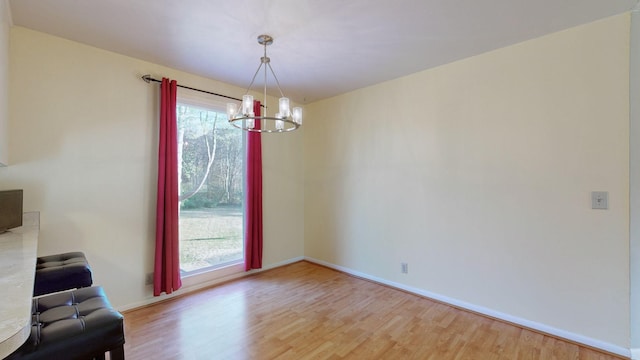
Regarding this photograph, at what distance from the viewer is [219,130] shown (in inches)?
147

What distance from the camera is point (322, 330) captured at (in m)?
2.54

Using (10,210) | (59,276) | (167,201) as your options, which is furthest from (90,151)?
(59,276)

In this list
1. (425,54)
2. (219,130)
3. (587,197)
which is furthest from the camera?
(219,130)

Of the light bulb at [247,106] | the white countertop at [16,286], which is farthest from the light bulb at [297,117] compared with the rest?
the white countertop at [16,286]

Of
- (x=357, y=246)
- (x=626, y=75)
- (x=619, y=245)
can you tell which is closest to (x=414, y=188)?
(x=357, y=246)

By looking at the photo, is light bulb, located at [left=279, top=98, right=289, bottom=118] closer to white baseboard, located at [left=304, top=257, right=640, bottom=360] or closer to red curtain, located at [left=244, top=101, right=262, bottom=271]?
red curtain, located at [left=244, top=101, right=262, bottom=271]

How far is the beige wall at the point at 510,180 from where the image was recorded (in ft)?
7.33

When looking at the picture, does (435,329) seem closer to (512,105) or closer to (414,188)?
(414,188)

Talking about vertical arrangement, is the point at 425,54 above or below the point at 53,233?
above

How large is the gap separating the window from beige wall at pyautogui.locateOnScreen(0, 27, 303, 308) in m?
0.35

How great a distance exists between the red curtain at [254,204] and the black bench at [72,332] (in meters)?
2.41

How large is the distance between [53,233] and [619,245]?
4.61 m

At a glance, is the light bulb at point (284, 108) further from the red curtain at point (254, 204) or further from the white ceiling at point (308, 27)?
the red curtain at point (254, 204)

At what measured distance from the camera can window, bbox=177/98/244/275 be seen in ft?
11.2
